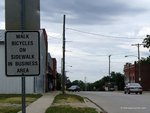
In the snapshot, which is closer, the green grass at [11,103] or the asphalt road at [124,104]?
the green grass at [11,103]

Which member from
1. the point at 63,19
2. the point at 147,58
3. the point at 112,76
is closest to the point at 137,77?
the point at 147,58

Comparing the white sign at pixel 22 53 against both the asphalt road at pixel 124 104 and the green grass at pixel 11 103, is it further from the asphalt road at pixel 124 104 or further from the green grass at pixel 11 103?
the asphalt road at pixel 124 104

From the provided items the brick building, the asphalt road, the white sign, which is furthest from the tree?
the white sign

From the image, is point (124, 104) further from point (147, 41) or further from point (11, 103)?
point (147, 41)

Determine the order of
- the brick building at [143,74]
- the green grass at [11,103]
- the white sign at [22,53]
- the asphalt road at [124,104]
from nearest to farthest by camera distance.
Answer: the white sign at [22,53] → the green grass at [11,103] → the asphalt road at [124,104] → the brick building at [143,74]

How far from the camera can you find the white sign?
8203 mm

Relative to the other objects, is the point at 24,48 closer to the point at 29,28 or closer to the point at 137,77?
the point at 29,28

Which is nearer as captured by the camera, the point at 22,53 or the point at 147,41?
the point at 22,53

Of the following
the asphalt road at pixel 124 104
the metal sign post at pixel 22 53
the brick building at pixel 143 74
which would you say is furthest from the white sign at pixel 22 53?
the brick building at pixel 143 74

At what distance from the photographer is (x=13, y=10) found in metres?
8.11

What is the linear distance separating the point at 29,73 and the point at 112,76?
136m

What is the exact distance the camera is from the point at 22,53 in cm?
834

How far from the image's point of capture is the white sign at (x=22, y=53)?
8.20 meters

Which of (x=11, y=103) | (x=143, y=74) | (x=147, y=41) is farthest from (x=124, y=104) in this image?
(x=143, y=74)
